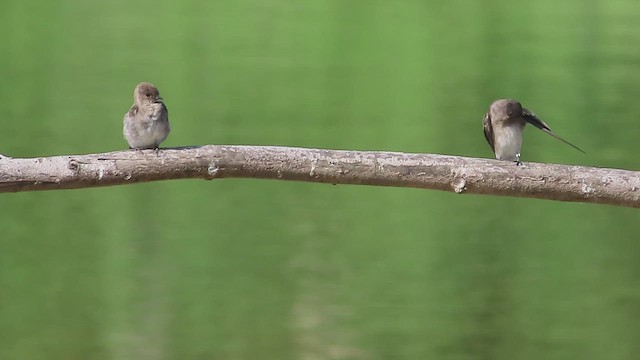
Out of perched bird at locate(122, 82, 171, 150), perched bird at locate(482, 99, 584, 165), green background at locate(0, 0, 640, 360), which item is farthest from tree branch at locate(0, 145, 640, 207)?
green background at locate(0, 0, 640, 360)

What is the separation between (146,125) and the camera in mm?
2607

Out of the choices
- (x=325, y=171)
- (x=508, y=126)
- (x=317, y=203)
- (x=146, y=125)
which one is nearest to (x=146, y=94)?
(x=146, y=125)

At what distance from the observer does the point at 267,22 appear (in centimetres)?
461

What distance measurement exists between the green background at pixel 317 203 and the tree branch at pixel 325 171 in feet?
6.43

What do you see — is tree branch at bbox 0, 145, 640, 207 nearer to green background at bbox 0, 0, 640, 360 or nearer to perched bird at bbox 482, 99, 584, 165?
perched bird at bbox 482, 99, 584, 165

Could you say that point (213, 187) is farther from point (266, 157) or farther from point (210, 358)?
point (266, 157)

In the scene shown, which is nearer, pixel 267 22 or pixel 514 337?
pixel 514 337

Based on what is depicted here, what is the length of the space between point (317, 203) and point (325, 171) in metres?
2.08

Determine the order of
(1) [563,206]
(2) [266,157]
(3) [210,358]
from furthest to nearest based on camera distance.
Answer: (1) [563,206]
(3) [210,358]
(2) [266,157]

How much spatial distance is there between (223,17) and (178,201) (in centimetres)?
95

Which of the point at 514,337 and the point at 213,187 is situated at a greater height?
the point at 213,187

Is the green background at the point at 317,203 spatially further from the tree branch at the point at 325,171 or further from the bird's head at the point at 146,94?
the tree branch at the point at 325,171

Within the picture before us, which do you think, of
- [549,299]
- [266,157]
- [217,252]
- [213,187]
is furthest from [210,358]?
[266,157]

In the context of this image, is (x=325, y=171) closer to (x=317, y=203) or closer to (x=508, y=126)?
(x=508, y=126)
